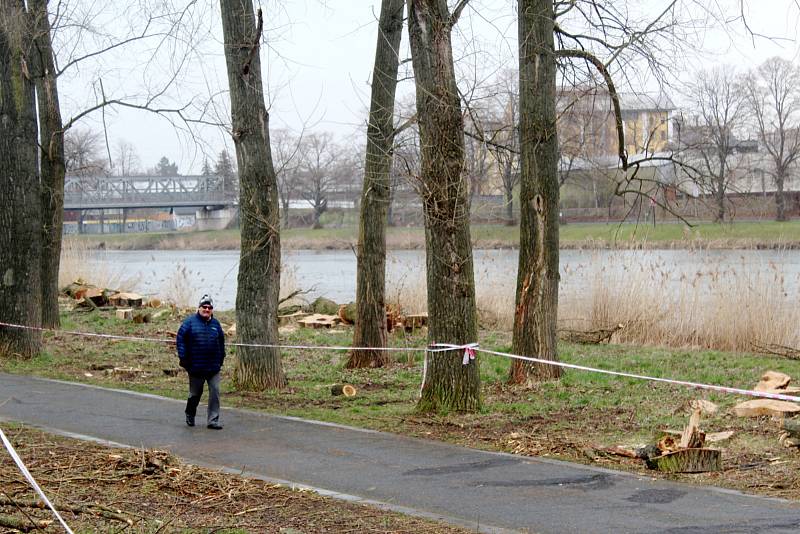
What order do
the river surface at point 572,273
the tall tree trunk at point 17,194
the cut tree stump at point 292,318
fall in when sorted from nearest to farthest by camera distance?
the tall tree trunk at point 17,194 < the river surface at point 572,273 < the cut tree stump at point 292,318

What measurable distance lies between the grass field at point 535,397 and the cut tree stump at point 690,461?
0.13 metres

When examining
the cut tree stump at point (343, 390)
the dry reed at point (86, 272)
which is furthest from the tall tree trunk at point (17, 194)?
the dry reed at point (86, 272)

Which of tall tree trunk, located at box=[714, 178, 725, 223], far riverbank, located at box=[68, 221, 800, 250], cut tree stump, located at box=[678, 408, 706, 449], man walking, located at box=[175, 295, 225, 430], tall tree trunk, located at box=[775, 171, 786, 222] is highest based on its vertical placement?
tall tree trunk, located at box=[775, 171, 786, 222]

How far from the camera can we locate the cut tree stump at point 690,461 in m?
8.34

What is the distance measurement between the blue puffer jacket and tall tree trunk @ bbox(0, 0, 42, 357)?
266 inches

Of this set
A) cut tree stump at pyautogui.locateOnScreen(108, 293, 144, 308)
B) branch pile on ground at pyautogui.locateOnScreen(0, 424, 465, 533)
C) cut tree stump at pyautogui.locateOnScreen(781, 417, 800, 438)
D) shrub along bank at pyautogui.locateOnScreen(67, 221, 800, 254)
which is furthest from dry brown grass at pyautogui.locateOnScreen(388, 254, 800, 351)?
branch pile on ground at pyautogui.locateOnScreen(0, 424, 465, 533)

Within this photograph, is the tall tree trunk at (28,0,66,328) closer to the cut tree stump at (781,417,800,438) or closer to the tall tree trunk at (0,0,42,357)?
the tall tree trunk at (0,0,42,357)

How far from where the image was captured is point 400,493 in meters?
7.64

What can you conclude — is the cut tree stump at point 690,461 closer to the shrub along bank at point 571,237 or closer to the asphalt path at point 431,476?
the asphalt path at point 431,476

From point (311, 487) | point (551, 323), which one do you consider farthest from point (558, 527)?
point (551, 323)

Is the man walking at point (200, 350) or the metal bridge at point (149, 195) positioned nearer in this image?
the man walking at point (200, 350)

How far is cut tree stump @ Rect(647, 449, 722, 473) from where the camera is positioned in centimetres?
834

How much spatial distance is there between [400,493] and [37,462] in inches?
124

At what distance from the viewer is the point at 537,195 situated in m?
13.0
